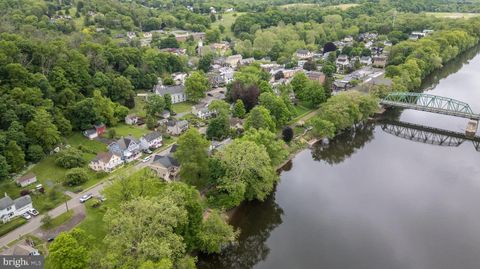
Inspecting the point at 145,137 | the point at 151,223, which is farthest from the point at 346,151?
the point at 151,223

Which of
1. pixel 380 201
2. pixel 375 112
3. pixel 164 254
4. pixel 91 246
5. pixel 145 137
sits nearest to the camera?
pixel 164 254

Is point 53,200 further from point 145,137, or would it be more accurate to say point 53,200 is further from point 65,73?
point 65,73

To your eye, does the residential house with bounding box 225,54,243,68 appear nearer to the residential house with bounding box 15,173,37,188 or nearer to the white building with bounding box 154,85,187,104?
the white building with bounding box 154,85,187,104

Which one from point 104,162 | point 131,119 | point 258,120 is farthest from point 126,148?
point 258,120

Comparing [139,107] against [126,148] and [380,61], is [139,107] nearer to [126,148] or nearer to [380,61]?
[126,148]

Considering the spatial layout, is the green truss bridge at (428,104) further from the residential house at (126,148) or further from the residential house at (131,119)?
the residential house at (126,148)

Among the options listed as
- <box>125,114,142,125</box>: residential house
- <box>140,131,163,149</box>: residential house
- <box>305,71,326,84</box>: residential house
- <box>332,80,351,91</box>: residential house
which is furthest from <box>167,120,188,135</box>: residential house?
<box>332,80,351,91</box>: residential house
